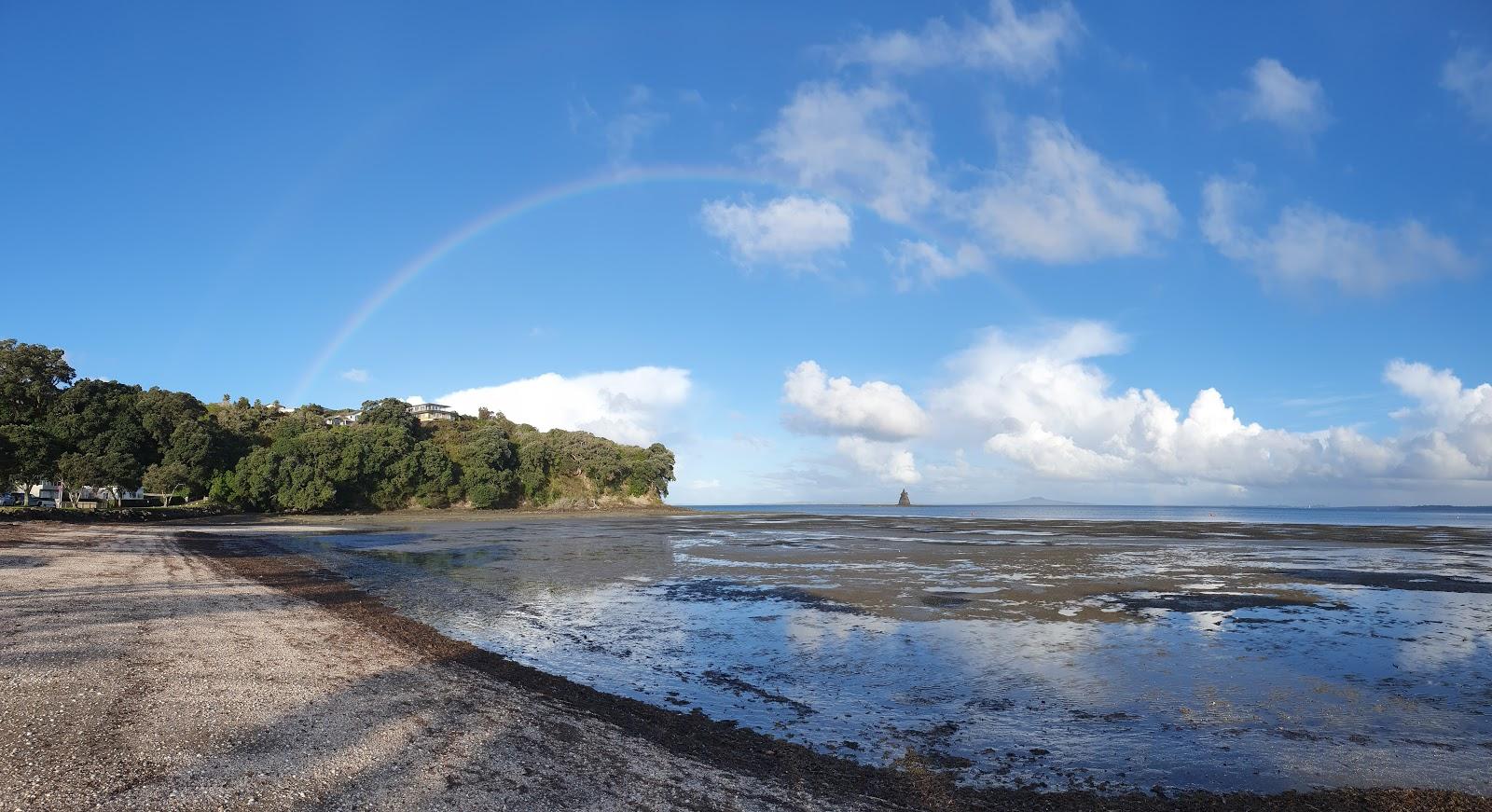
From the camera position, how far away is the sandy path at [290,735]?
6812 mm

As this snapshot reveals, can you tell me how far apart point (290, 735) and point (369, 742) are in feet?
2.94

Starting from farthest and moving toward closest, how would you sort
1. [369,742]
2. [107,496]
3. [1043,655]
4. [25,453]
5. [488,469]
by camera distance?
[488,469], [107,496], [25,453], [1043,655], [369,742]

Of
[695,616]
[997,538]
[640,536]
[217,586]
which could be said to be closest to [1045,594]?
[695,616]

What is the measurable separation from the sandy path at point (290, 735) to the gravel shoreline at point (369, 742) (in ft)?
0.09

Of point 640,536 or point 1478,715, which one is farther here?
point 640,536

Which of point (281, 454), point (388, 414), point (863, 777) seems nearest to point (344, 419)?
point (388, 414)

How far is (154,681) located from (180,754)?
3.89m

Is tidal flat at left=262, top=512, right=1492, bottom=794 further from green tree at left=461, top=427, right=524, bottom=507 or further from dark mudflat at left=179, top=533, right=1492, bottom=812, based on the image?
green tree at left=461, top=427, right=524, bottom=507

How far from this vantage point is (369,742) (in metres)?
8.31

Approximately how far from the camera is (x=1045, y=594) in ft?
79.9

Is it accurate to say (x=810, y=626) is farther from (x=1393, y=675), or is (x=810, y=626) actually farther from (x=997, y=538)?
(x=997, y=538)

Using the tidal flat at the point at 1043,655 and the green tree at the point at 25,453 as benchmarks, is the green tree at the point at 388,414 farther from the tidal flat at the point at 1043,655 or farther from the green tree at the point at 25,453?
the tidal flat at the point at 1043,655

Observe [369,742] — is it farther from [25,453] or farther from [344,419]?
[344,419]

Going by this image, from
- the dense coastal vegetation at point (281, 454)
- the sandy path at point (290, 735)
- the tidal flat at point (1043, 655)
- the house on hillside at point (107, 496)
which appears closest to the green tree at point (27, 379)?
the dense coastal vegetation at point (281, 454)
